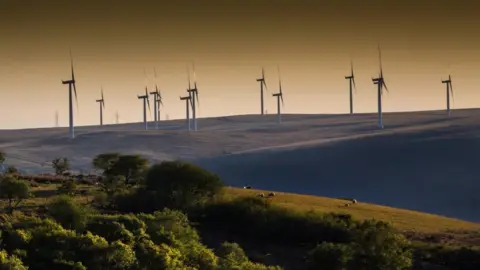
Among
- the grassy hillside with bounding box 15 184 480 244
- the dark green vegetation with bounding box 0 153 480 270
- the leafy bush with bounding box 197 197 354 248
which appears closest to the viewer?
the dark green vegetation with bounding box 0 153 480 270

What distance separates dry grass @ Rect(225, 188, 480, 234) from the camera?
73.1m

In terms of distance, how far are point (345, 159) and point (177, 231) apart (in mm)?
107784

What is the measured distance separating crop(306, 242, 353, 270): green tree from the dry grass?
72.5 ft

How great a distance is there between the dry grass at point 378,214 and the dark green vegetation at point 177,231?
455 cm

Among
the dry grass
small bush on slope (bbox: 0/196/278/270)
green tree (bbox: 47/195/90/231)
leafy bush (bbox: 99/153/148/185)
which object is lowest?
the dry grass

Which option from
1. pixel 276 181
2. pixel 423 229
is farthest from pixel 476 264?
pixel 276 181

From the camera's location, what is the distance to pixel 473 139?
15962 centimetres

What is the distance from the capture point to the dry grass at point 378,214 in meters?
73.1

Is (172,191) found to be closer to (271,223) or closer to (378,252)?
(271,223)

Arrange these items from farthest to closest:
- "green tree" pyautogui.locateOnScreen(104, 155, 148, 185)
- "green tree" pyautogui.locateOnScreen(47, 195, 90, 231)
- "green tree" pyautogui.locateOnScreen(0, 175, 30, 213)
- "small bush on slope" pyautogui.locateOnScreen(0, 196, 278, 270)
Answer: "green tree" pyautogui.locateOnScreen(104, 155, 148, 185), "green tree" pyautogui.locateOnScreen(0, 175, 30, 213), "green tree" pyautogui.locateOnScreen(47, 195, 90, 231), "small bush on slope" pyautogui.locateOnScreen(0, 196, 278, 270)

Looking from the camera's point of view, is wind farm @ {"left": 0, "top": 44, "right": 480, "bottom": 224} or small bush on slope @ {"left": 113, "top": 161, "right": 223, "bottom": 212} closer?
small bush on slope @ {"left": 113, "top": 161, "right": 223, "bottom": 212}

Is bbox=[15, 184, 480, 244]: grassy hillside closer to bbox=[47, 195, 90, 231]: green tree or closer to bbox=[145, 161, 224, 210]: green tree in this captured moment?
bbox=[145, 161, 224, 210]: green tree

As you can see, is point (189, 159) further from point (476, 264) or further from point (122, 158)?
point (476, 264)

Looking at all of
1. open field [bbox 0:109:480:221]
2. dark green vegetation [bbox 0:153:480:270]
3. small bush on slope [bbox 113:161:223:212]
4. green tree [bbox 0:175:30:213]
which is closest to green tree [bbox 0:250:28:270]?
dark green vegetation [bbox 0:153:480:270]
